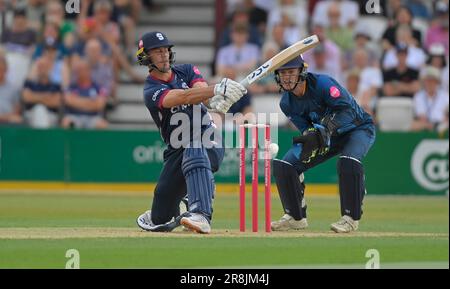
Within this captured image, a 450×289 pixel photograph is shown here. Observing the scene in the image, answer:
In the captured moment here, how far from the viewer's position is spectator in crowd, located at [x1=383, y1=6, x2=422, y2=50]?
2027cm

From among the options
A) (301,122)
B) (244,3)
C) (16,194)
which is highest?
(244,3)

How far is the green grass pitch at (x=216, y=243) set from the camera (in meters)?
9.40

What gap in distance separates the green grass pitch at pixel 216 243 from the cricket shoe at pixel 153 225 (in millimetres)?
131

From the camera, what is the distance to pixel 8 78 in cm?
2034

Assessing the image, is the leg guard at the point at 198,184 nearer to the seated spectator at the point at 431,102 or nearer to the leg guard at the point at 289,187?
the leg guard at the point at 289,187

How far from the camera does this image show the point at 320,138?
11.4 metres

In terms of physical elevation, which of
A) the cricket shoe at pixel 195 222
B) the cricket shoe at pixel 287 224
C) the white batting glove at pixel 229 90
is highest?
the white batting glove at pixel 229 90

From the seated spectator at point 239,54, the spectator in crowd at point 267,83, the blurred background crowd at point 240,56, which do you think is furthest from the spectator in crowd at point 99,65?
the spectator in crowd at point 267,83

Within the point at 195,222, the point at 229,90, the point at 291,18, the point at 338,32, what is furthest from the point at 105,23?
the point at 229,90

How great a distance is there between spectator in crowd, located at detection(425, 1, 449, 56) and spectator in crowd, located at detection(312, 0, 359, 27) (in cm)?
133

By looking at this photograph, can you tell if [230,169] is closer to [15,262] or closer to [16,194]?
[16,194]

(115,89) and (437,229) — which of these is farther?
(115,89)
